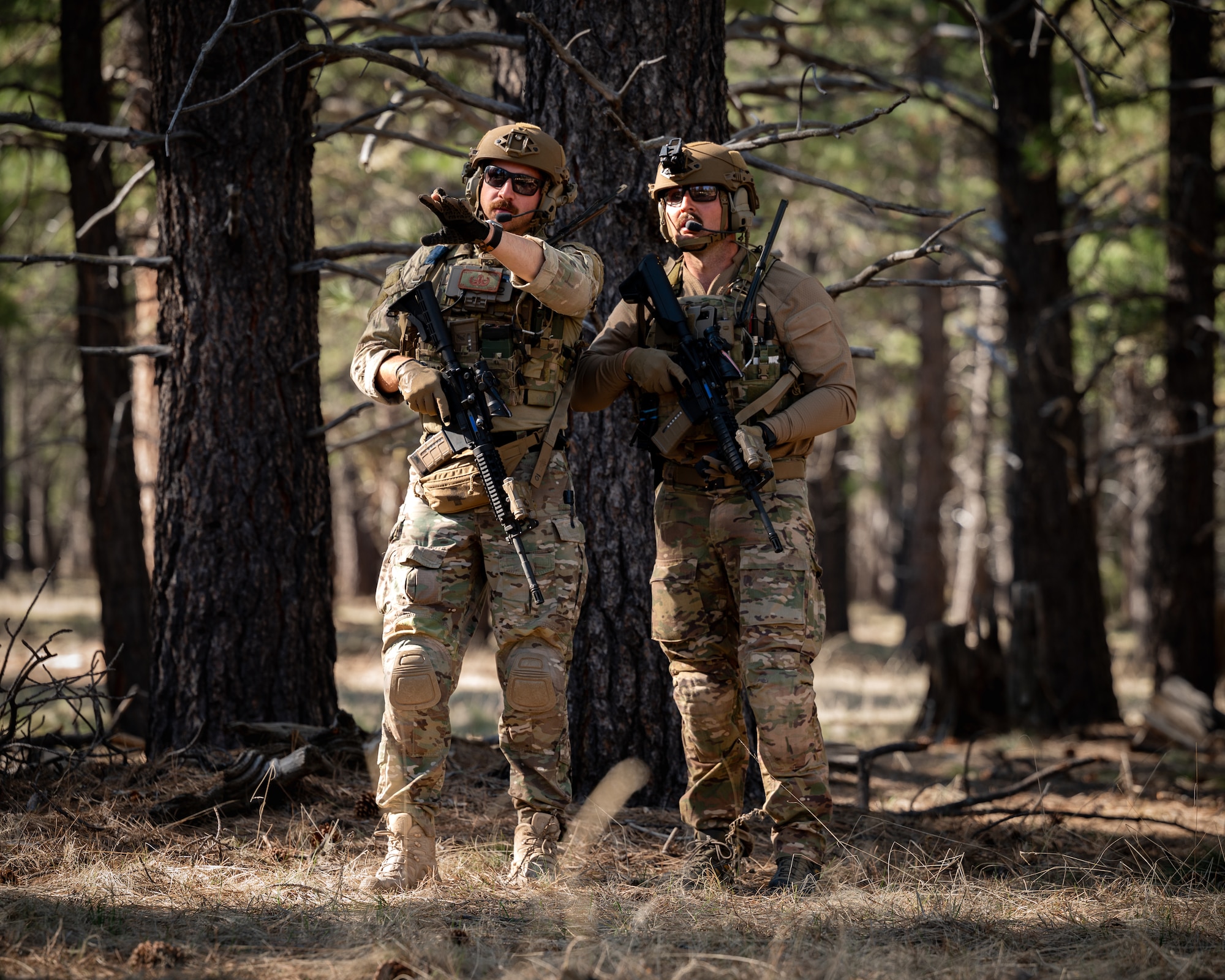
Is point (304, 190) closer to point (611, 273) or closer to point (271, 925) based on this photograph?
point (611, 273)

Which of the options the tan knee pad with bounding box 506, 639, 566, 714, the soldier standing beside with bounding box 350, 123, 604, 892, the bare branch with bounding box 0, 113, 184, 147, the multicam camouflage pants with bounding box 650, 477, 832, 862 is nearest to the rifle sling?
the soldier standing beside with bounding box 350, 123, 604, 892

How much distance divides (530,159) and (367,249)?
1.56 metres

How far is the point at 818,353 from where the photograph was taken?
13.3ft

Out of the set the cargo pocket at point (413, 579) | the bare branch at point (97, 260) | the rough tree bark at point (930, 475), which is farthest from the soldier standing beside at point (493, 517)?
the rough tree bark at point (930, 475)

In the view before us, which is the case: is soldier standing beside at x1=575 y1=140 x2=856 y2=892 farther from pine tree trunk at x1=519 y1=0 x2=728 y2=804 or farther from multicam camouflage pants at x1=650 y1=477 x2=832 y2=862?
pine tree trunk at x1=519 y1=0 x2=728 y2=804

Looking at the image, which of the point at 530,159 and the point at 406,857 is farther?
the point at 530,159

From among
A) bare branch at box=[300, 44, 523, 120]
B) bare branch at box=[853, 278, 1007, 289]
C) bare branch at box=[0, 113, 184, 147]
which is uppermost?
bare branch at box=[300, 44, 523, 120]

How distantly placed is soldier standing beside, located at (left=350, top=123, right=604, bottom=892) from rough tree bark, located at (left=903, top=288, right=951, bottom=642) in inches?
498

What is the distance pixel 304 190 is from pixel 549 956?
3.74m

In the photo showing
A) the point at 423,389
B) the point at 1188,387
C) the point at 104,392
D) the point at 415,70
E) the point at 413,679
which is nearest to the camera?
the point at 413,679

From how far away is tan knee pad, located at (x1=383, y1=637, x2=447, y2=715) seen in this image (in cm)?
367

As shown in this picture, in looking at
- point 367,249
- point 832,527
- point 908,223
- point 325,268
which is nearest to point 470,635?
point 325,268

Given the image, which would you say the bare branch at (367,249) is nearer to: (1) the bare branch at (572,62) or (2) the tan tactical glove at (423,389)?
(1) the bare branch at (572,62)

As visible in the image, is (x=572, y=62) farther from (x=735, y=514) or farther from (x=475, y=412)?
(x=735, y=514)
